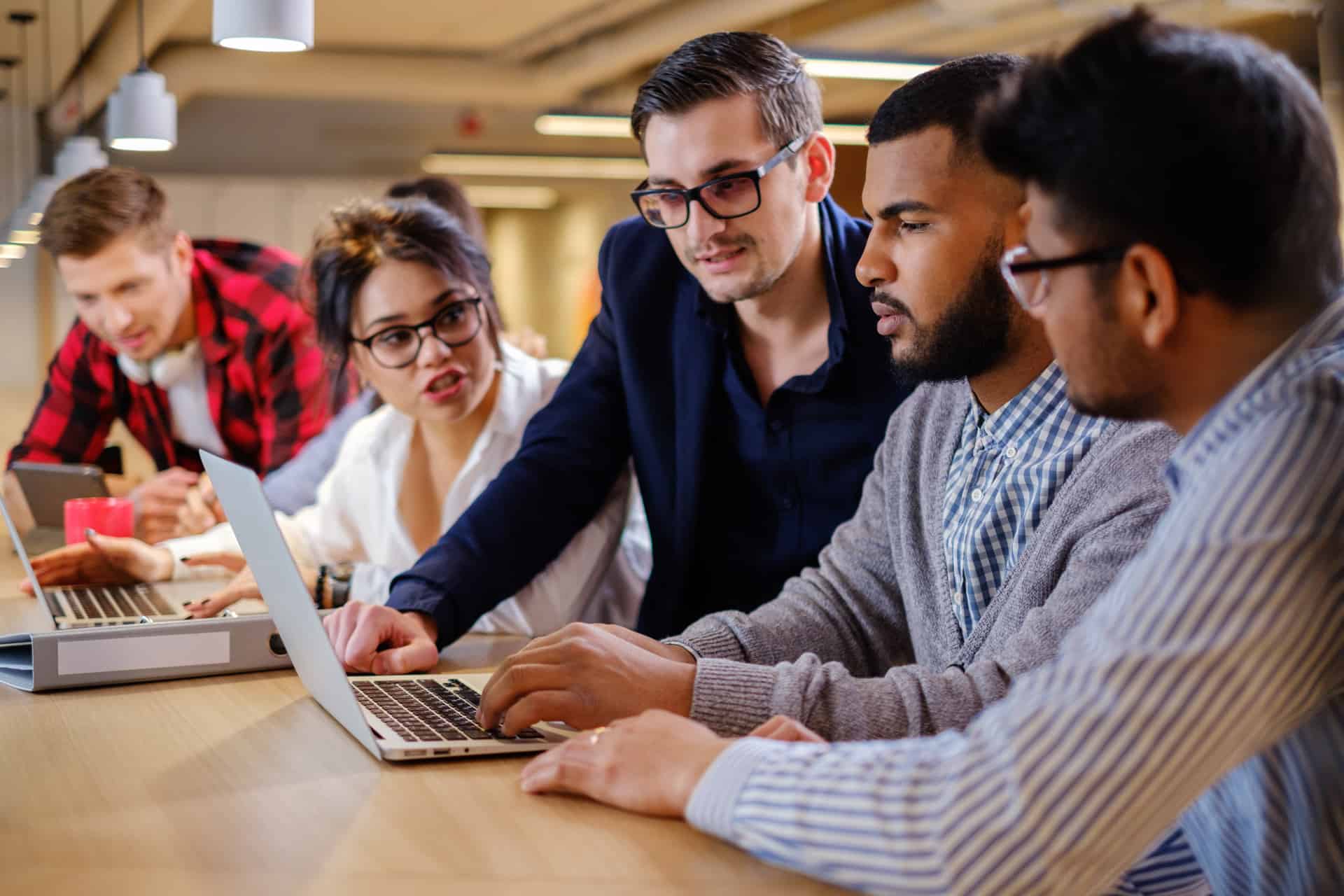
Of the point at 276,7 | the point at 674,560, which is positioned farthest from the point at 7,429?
the point at 674,560

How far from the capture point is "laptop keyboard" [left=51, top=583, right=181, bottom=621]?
2.03m

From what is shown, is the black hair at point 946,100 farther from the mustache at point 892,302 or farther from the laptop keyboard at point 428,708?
the laptop keyboard at point 428,708

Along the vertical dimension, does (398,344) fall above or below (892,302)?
below

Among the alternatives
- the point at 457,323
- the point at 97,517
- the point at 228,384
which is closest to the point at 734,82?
the point at 457,323

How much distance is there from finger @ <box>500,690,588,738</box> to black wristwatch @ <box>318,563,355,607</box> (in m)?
0.79

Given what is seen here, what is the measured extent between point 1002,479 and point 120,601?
138cm

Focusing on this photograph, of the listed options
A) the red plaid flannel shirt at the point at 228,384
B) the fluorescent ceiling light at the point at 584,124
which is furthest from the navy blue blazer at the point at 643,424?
the fluorescent ceiling light at the point at 584,124

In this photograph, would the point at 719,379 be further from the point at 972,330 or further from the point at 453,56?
the point at 453,56

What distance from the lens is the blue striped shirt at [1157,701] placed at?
87 cm

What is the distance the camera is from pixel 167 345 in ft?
11.1

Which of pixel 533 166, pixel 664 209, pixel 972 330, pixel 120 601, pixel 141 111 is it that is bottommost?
pixel 120 601

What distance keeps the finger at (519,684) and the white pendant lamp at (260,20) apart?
1502 mm

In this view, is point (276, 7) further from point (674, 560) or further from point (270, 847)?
point (270, 847)

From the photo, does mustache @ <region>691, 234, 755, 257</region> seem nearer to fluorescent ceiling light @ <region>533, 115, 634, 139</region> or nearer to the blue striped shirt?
the blue striped shirt
